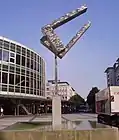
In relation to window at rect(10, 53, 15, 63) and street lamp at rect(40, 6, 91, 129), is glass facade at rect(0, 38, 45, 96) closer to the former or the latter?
window at rect(10, 53, 15, 63)

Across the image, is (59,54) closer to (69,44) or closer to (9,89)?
(69,44)

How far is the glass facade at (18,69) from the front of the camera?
177 ft

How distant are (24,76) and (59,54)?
41.5m

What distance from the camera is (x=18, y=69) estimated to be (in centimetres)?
5819

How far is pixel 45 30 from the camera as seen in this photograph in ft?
63.5

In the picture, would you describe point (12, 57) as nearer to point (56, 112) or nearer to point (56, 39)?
point (56, 39)

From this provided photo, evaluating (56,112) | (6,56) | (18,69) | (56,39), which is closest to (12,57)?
(6,56)

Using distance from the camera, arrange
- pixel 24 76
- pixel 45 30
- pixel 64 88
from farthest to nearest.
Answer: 1. pixel 64 88
2. pixel 24 76
3. pixel 45 30

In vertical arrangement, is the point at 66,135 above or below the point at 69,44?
below

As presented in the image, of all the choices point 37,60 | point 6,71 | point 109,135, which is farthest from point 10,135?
point 37,60

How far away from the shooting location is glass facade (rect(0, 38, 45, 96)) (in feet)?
177

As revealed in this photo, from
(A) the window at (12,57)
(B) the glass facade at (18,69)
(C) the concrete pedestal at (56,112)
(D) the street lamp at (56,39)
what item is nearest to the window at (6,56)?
(B) the glass facade at (18,69)

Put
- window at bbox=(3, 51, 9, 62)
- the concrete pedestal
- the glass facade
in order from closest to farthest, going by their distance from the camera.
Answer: the concrete pedestal < the glass facade < window at bbox=(3, 51, 9, 62)

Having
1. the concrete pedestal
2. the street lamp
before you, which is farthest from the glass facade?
the concrete pedestal
